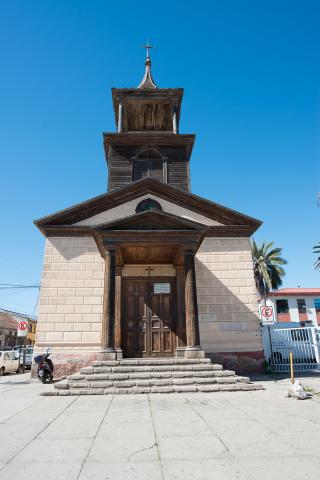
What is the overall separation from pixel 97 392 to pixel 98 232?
506 centimetres

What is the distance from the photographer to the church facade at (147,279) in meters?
11.0

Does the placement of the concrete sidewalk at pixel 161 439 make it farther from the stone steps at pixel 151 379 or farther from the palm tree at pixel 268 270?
the palm tree at pixel 268 270

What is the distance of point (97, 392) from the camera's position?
8.02 metres

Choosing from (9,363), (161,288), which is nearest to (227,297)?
(161,288)

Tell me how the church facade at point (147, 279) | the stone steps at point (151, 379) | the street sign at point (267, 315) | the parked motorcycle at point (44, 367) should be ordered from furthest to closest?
the church facade at point (147, 279), the parked motorcycle at point (44, 367), the street sign at point (267, 315), the stone steps at point (151, 379)

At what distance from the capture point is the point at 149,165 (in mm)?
17109

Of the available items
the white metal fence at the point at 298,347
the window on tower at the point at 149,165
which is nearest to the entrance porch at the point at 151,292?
the white metal fence at the point at 298,347

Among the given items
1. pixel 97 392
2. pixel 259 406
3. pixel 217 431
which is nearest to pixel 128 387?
pixel 97 392

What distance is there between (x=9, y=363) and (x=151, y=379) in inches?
525

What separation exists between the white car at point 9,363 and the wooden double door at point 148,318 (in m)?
9.63

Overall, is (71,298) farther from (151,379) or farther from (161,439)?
(161,439)

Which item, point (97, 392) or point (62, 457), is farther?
point (97, 392)

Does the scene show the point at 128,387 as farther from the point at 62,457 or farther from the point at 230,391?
the point at 62,457

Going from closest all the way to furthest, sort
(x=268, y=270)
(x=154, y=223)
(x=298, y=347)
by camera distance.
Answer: (x=154, y=223) < (x=298, y=347) < (x=268, y=270)
